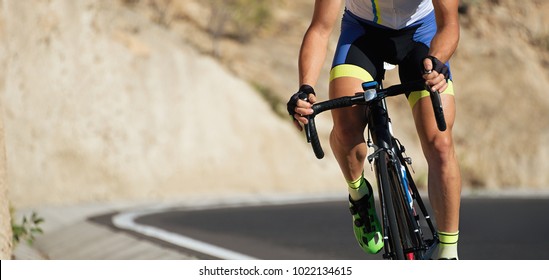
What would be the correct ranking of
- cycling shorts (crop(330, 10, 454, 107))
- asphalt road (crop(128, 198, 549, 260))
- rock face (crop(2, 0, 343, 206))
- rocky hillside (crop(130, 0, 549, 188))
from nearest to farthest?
1. cycling shorts (crop(330, 10, 454, 107))
2. asphalt road (crop(128, 198, 549, 260))
3. rock face (crop(2, 0, 343, 206))
4. rocky hillside (crop(130, 0, 549, 188))

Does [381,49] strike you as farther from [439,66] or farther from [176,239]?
[176,239]

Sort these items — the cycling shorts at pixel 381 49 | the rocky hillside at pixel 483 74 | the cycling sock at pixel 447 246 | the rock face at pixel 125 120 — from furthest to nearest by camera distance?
the rocky hillside at pixel 483 74, the rock face at pixel 125 120, the cycling shorts at pixel 381 49, the cycling sock at pixel 447 246

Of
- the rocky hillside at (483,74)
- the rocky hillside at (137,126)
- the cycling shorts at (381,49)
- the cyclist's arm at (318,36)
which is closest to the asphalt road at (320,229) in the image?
the cycling shorts at (381,49)

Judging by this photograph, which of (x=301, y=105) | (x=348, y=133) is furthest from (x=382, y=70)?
(x=301, y=105)

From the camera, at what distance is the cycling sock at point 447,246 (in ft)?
19.9

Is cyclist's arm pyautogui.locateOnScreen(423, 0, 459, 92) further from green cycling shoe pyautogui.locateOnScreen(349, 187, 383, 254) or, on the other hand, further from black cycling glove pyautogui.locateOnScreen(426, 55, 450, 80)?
green cycling shoe pyautogui.locateOnScreen(349, 187, 383, 254)

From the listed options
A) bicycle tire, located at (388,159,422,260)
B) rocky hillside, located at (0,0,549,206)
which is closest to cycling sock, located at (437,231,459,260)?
bicycle tire, located at (388,159,422,260)

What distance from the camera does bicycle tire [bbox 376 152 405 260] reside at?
5.76 meters

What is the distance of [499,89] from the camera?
135 ft

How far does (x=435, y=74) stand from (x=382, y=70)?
2.88 ft

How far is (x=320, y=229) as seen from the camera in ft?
43.3

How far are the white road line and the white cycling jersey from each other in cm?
348

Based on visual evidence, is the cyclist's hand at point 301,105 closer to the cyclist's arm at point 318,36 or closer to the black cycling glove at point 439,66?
the cyclist's arm at point 318,36
